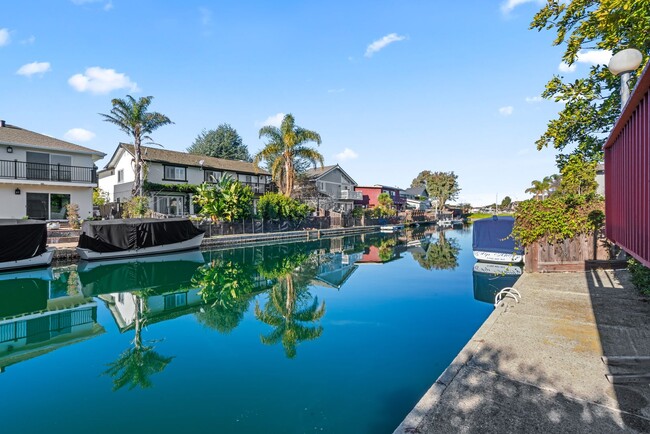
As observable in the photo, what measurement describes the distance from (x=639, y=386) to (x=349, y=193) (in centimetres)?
4869

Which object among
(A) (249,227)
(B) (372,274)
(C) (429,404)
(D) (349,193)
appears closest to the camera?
(C) (429,404)

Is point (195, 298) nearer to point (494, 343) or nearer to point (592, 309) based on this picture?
point (494, 343)

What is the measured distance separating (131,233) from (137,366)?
1529 cm

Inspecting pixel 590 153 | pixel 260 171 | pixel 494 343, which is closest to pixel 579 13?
pixel 590 153

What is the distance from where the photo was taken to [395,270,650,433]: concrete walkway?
132 inches

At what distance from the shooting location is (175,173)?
34156 mm

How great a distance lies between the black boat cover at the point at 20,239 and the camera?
598 inches

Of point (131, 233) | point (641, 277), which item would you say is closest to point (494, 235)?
point (641, 277)

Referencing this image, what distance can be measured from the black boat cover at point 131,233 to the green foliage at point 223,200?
4.69m

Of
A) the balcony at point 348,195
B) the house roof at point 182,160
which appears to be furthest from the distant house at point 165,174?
the balcony at point 348,195

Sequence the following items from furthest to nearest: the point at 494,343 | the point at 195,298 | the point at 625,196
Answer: the point at 195,298 < the point at 494,343 < the point at 625,196

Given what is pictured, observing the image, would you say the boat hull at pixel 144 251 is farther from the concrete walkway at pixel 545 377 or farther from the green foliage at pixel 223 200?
the concrete walkway at pixel 545 377

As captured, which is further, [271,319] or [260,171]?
[260,171]

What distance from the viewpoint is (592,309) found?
6.83 m
